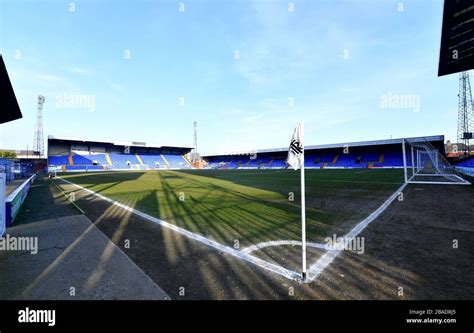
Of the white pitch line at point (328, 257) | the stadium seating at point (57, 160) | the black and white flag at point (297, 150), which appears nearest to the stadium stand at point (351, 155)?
the white pitch line at point (328, 257)

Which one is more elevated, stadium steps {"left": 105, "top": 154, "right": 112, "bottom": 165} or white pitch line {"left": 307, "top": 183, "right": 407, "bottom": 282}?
stadium steps {"left": 105, "top": 154, "right": 112, "bottom": 165}

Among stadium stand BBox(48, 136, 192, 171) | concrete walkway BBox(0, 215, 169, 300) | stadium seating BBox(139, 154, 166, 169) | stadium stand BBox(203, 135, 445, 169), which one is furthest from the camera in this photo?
stadium seating BBox(139, 154, 166, 169)

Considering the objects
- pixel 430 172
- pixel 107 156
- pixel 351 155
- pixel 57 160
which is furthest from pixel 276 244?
pixel 107 156

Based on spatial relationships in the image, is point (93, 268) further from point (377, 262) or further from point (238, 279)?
point (377, 262)

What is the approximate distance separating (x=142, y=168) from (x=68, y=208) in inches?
2320

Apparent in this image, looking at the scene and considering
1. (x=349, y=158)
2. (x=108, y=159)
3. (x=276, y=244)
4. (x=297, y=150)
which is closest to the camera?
(x=297, y=150)

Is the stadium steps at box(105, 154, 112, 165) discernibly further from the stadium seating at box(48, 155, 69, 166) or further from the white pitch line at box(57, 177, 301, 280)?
the white pitch line at box(57, 177, 301, 280)

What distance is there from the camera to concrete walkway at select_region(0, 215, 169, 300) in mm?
3336

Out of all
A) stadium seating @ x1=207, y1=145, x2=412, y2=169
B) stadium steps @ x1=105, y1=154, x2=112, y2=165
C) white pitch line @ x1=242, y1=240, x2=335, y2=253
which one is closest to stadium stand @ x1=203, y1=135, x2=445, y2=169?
stadium seating @ x1=207, y1=145, x2=412, y2=169

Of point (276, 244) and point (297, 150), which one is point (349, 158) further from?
point (297, 150)

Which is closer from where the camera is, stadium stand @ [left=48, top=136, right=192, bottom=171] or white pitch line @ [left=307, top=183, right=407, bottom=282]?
white pitch line @ [left=307, top=183, right=407, bottom=282]

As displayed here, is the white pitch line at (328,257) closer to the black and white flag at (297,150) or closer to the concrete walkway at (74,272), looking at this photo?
the black and white flag at (297,150)

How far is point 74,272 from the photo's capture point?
13.3 feet

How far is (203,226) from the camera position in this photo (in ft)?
22.1
